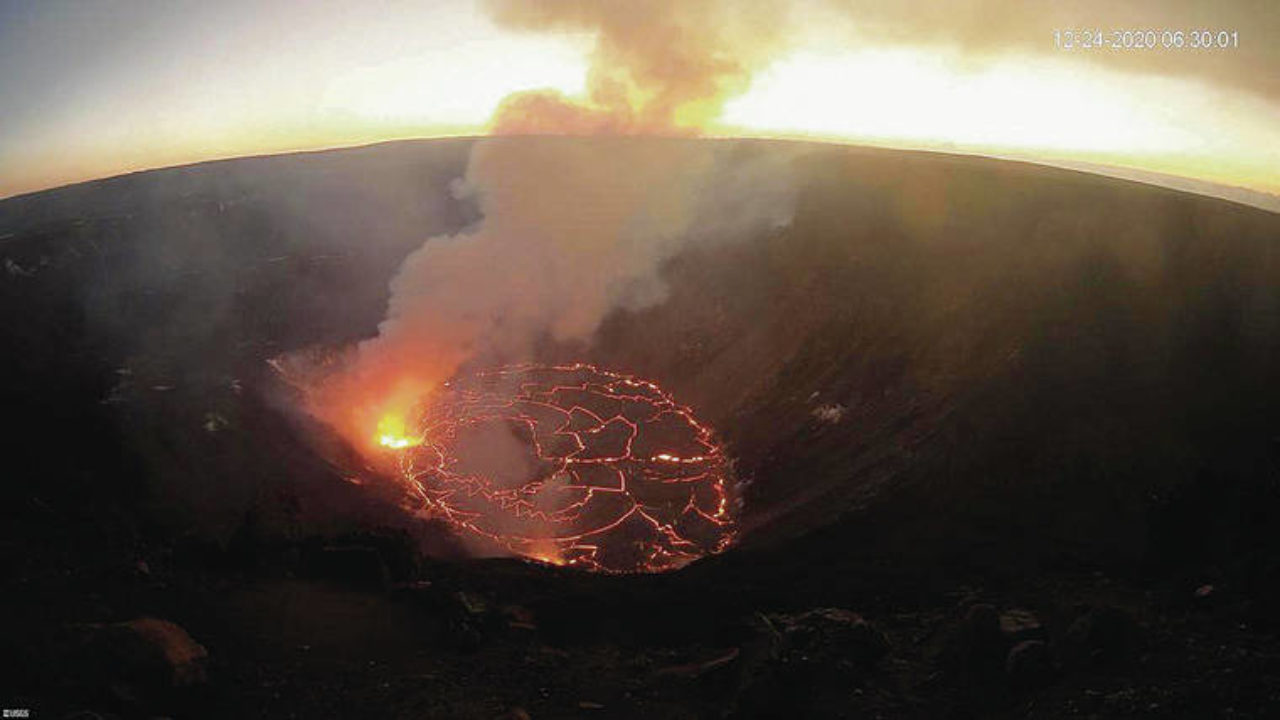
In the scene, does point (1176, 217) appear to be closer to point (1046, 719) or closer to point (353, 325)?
point (1046, 719)

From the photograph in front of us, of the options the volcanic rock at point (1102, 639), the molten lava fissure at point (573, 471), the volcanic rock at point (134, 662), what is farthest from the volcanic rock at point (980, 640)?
the volcanic rock at point (134, 662)

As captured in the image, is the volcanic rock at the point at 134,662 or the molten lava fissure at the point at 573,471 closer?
the volcanic rock at the point at 134,662

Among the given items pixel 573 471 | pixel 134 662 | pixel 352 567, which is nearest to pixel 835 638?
pixel 352 567

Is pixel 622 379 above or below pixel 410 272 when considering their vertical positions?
below

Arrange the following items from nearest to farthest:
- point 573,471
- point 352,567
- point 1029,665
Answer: point 1029,665 < point 352,567 < point 573,471

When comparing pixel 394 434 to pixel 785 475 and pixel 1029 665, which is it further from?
pixel 1029 665

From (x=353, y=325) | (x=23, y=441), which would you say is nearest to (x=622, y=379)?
(x=353, y=325)

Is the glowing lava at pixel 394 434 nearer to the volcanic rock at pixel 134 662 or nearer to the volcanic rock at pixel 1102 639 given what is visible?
the volcanic rock at pixel 134 662
